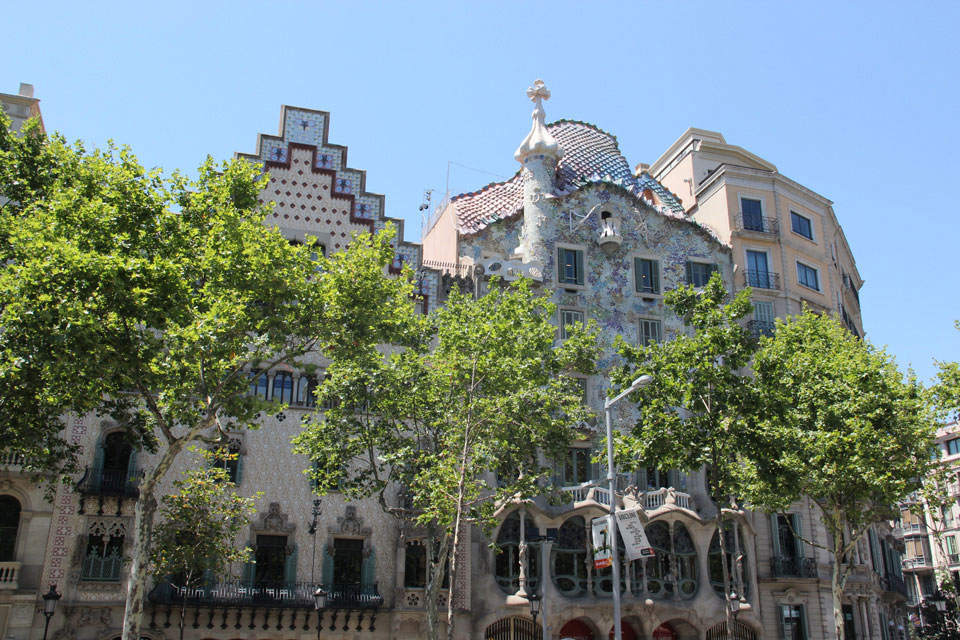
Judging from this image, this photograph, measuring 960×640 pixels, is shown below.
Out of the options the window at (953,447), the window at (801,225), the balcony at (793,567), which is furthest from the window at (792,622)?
the window at (953,447)

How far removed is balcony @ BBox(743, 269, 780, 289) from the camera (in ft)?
119

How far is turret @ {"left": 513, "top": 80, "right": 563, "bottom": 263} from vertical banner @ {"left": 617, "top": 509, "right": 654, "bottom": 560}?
15.6 meters

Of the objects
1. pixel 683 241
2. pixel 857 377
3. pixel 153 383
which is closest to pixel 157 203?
pixel 153 383

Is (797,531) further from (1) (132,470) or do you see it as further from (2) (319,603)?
(1) (132,470)

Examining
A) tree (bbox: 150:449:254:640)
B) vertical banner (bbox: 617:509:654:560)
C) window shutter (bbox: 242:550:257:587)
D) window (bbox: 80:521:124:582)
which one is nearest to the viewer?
vertical banner (bbox: 617:509:654:560)

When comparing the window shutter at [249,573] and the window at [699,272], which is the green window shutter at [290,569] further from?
the window at [699,272]

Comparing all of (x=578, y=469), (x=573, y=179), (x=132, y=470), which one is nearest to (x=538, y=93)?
(x=573, y=179)

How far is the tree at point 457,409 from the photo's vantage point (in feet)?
74.8

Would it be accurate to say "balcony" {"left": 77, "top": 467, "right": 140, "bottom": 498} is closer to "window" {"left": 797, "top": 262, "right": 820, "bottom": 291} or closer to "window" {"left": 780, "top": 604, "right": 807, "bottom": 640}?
"window" {"left": 780, "top": 604, "right": 807, "bottom": 640}

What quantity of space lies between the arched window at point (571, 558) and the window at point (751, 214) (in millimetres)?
15693

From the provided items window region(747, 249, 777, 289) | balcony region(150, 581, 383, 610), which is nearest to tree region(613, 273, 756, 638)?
balcony region(150, 581, 383, 610)

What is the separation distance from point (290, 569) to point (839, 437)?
16363mm

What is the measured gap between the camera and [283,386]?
2844 cm

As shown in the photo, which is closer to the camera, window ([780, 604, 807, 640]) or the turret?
window ([780, 604, 807, 640])
